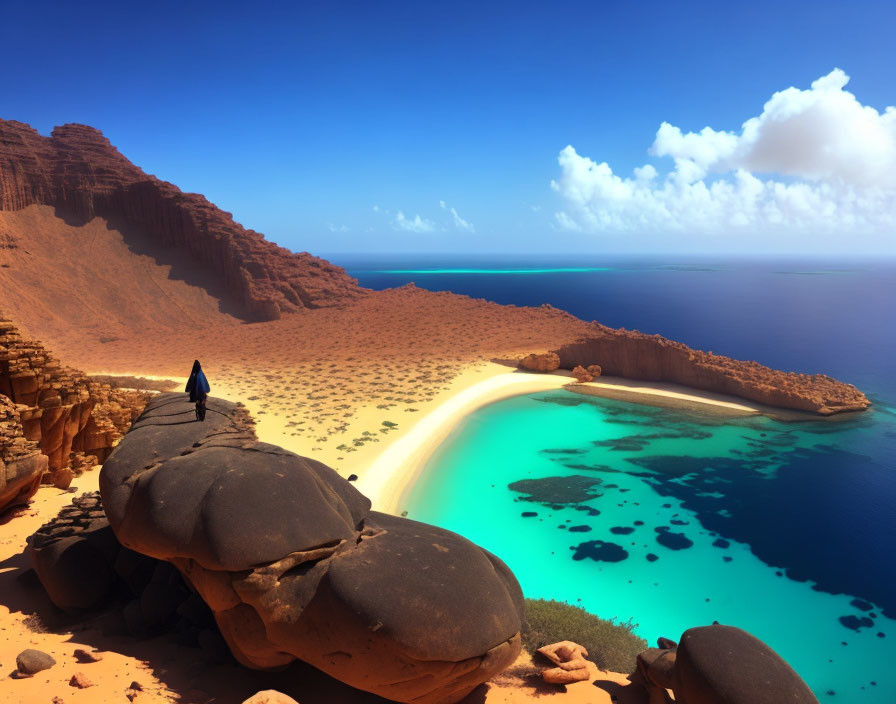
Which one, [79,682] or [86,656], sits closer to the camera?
[79,682]

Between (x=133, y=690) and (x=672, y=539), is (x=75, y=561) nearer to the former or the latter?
(x=133, y=690)

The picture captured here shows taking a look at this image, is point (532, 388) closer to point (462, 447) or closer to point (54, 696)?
point (462, 447)

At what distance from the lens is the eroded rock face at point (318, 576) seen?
8148 millimetres

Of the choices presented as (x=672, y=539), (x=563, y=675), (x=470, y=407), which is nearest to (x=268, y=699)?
(x=563, y=675)

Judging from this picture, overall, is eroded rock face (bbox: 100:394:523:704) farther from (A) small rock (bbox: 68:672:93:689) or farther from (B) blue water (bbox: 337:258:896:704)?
(B) blue water (bbox: 337:258:896:704)

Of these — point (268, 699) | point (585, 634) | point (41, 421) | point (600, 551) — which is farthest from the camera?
point (600, 551)

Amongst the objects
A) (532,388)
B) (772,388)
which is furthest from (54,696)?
(772,388)

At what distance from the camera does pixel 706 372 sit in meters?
42.7

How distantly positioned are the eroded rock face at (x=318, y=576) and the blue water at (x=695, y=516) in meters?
9.62

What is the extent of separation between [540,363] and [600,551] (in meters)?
29.3

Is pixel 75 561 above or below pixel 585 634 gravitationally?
above

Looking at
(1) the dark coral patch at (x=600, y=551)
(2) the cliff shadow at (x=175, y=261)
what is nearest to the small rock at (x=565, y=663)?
(1) the dark coral patch at (x=600, y=551)

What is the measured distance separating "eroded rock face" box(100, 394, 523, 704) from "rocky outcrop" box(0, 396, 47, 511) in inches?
187

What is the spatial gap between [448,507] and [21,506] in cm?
1517
